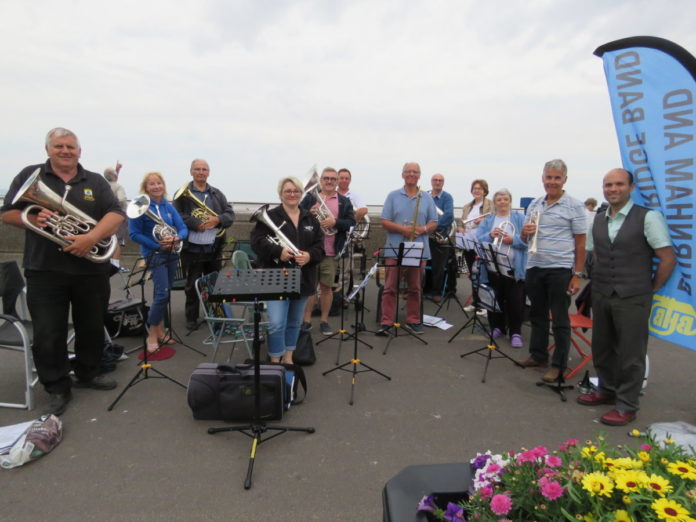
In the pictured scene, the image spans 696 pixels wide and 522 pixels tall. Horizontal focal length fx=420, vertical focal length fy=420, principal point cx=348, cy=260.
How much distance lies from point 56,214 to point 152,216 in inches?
54.8

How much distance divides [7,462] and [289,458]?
183 cm

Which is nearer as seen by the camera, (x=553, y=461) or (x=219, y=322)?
(x=553, y=461)

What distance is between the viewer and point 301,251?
4055 mm

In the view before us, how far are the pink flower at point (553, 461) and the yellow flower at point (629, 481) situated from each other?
0.58ft

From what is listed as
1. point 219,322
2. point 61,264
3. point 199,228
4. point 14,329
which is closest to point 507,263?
point 219,322

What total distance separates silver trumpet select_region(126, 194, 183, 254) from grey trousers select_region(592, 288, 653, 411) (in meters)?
4.36

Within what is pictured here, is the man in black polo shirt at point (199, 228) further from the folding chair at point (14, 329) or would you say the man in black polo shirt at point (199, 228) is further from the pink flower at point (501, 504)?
the pink flower at point (501, 504)

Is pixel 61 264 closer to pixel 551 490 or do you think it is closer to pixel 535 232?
pixel 551 490

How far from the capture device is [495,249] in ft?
16.5

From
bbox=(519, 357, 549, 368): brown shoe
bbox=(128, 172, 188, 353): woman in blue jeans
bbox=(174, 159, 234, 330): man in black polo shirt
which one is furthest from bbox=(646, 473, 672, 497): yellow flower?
bbox=(174, 159, 234, 330): man in black polo shirt

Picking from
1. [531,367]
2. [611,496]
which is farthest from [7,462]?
[531,367]

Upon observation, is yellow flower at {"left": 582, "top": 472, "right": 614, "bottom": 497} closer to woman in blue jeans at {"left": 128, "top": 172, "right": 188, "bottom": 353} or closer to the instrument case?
the instrument case

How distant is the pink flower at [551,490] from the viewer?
1.15 meters

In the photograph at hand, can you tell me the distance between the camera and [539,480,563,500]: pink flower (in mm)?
1148
